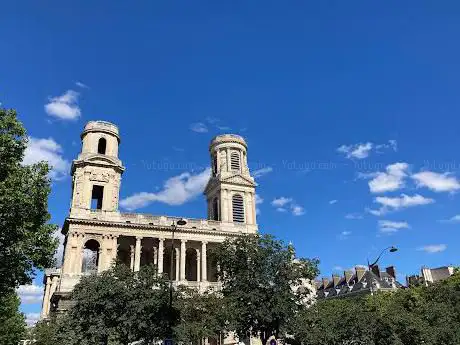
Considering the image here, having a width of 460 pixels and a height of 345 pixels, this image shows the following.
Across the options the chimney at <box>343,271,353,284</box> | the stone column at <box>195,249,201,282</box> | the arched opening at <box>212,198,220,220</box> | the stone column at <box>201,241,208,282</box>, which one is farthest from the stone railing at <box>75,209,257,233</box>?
the chimney at <box>343,271,353,284</box>

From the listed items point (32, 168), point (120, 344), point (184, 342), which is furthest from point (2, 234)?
point (184, 342)

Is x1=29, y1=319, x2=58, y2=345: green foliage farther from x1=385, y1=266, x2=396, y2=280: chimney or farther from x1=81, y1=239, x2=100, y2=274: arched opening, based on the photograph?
x1=385, y1=266, x2=396, y2=280: chimney

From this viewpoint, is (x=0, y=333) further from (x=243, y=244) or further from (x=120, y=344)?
(x=243, y=244)

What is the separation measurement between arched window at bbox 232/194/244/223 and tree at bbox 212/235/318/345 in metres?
26.2

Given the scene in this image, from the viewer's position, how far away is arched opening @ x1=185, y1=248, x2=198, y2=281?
61450 millimetres

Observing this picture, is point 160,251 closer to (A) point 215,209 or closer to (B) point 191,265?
(B) point 191,265

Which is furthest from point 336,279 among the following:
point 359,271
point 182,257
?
point 182,257

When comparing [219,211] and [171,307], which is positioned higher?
[219,211]

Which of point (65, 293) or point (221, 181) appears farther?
point (221, 181)

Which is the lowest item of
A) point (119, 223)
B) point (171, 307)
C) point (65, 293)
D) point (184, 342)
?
point (184, 342)

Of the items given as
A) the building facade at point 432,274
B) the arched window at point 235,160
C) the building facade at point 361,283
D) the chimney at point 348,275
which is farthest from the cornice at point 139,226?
the building facade at point 432,274

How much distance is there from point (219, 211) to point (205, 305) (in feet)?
87.8

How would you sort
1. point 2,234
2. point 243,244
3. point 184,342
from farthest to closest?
point 243,244 → point 184,342 → point 2,234

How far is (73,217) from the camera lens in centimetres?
5306
